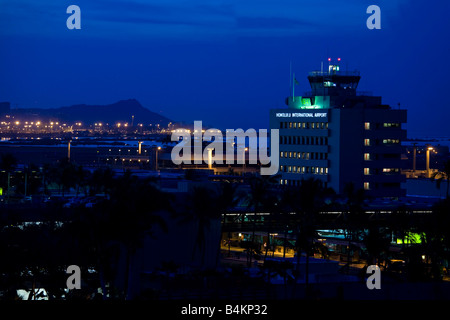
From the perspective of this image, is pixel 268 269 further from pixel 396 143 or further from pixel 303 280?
pixel 396 143

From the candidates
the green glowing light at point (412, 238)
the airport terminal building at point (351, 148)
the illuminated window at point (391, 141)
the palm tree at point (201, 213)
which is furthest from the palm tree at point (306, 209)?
the illuminated window at point (391, 141)

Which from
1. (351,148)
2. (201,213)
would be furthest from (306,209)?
(351,148)

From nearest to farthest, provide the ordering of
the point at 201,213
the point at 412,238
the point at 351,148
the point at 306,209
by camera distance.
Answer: the point at 306,209, the point at 201,213, the point at 412,238, the point at 351,148

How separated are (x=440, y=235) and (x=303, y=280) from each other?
52.2ft

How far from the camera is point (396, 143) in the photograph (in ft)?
352

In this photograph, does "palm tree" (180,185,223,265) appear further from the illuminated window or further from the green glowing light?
the illuminated window

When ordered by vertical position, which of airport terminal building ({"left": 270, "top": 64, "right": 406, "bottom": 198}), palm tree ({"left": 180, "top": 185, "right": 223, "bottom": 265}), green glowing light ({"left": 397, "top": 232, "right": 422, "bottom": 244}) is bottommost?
green glowing light ({"left": 397, "top": 232, "right": 422, "bottom": 244})

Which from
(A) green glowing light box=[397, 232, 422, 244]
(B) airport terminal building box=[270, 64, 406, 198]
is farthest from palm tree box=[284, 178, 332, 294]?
(B) airport terminal building box=[270, 64, 406, 198]

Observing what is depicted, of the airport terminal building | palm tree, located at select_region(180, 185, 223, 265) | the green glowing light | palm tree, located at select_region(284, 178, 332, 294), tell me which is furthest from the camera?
the airport terminal building

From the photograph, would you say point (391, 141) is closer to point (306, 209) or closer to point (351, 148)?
point (351, 148)

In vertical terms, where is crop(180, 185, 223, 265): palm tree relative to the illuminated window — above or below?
below

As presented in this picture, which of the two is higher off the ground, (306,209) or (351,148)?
(351,148)

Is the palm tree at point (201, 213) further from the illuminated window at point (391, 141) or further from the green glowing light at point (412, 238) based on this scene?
the illuminated window at point (391, 141)
